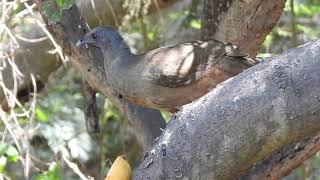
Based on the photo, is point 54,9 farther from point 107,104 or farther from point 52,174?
point 107,104

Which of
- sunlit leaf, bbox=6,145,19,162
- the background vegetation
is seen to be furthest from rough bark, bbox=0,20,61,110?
sunlit leaf, bbox=6,145,19,162

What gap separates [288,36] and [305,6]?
0.26 m

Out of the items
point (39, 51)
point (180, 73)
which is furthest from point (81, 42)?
point (39, 51)

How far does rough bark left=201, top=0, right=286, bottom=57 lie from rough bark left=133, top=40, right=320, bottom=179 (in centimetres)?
121

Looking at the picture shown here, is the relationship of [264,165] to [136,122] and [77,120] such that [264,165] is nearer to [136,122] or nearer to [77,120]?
[136,122]

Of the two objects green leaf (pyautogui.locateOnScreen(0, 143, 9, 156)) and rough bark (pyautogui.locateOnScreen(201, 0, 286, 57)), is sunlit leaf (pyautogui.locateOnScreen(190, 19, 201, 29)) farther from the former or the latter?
green leaf (pyautogui.locateOnScreen(0, 143, 9, 156))

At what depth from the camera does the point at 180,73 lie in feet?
10.6

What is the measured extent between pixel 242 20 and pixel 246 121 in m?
1.40

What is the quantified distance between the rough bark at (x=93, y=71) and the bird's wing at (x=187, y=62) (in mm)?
390

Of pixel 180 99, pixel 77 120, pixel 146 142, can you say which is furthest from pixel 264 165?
pixel 77 120

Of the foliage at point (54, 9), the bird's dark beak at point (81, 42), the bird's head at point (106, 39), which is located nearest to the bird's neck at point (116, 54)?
the bird's head at point (106, 39)

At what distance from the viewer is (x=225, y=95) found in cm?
213

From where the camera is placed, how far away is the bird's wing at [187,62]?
3195mm

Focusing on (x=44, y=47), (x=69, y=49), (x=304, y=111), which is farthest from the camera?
(x=44, y=47)
